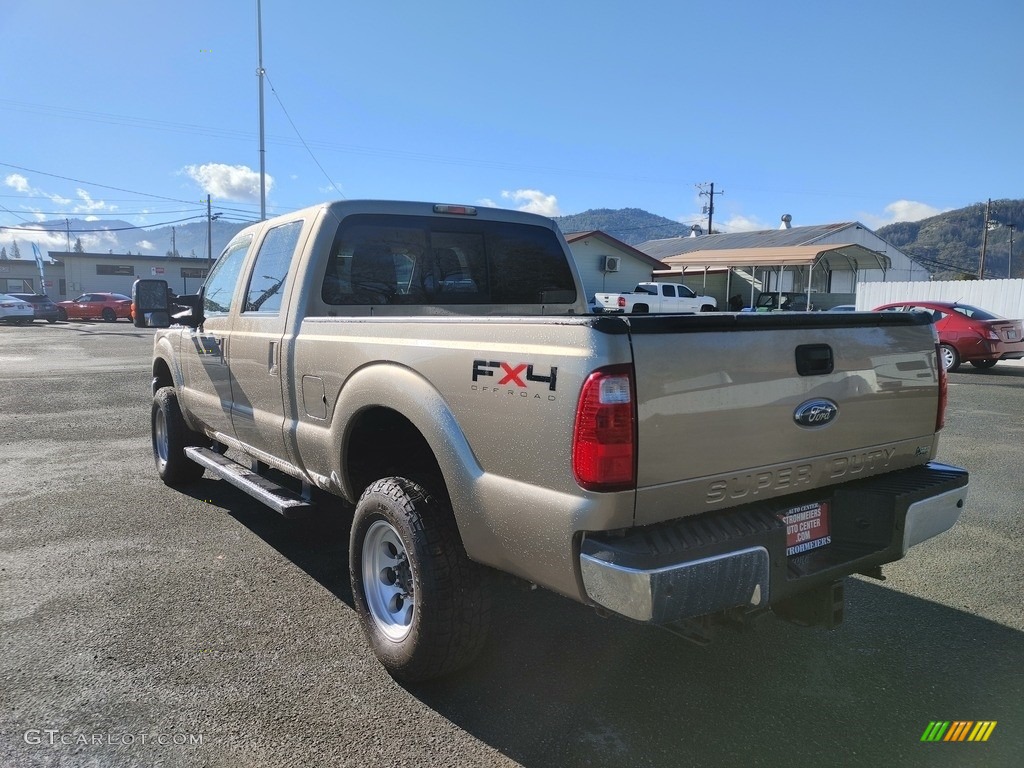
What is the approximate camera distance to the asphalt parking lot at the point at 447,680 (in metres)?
2.62

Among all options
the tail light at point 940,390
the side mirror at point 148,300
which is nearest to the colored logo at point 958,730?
the tail light at point 940,390

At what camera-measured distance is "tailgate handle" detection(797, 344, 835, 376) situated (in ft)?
8.66

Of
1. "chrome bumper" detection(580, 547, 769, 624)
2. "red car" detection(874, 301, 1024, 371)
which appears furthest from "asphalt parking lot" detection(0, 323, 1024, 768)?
"red car" detection(874, 301, 1024, 371)

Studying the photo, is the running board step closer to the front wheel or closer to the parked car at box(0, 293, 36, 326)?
the front wheel

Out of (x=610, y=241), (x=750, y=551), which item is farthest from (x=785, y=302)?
(x=750, y=551)

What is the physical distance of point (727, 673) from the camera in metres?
3.14

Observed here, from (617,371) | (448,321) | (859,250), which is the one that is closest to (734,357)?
(617,371)

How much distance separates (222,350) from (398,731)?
2.90 m

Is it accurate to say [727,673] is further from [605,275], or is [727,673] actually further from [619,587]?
[605,275]

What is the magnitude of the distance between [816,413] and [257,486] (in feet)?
9.79

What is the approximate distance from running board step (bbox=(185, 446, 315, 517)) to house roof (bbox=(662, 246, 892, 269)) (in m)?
28.5

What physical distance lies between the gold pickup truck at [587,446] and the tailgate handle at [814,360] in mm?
Result: 12

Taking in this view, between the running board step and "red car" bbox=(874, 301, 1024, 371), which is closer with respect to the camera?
the running board step

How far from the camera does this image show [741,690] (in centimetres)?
300
